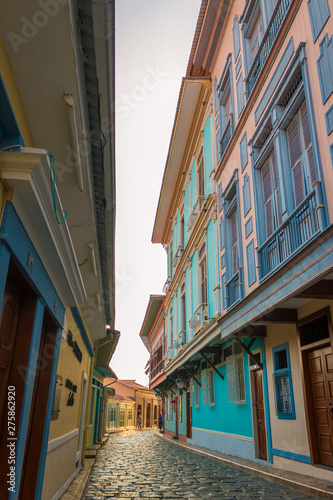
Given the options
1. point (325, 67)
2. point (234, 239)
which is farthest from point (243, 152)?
point (325, 67)

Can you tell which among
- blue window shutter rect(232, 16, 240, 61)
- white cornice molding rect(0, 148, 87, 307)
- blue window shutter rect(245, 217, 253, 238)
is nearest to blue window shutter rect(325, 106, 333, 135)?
blue window shutter rect(245, 217, 253, 238)

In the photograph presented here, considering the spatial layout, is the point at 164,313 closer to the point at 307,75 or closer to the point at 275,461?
the point at 275,461

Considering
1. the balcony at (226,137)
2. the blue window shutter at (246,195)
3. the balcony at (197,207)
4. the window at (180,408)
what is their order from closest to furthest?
the blue window shutter at (246,195)
the balcony at (226,137)
the balcony at (197,207)
the window at (180,408)

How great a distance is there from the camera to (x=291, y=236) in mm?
7230

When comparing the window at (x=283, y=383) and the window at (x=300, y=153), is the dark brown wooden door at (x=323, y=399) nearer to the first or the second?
the window at (x=283, y=383)

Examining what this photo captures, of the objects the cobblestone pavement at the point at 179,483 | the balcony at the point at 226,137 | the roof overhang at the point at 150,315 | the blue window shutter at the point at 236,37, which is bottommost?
the cobblestone pavement at the point at 179,483

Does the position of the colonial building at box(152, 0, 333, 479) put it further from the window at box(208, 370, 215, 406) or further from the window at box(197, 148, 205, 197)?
the window at box(197, 148, 205, 197)

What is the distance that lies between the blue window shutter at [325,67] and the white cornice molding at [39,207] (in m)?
4.59

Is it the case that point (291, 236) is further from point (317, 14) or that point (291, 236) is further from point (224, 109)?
point (224, 109)

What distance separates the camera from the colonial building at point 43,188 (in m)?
2.71

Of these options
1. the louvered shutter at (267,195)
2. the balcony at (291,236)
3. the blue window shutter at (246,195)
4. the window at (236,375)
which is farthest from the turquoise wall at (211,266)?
the balcony at (291,236)

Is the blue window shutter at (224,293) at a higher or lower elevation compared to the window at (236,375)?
higher

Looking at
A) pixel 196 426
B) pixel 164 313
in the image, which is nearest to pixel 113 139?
pixel 196 426

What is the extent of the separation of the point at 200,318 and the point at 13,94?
11555mm
